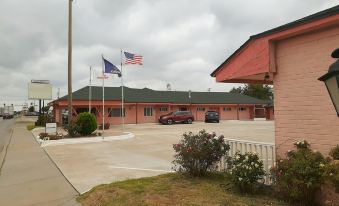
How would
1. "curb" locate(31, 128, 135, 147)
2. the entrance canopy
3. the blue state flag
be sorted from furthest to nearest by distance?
the blue state flag
"curb" locate(31, 128, 135, 147)
the entrance canopy

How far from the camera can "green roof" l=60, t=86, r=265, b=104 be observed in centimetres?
4141

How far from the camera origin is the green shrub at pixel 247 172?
22.4 ft

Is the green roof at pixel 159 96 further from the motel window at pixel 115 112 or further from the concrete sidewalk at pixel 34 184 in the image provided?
the concrete sidewalk at pixel 34 184

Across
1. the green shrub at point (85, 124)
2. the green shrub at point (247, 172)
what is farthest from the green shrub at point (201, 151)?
the green shrub at point (85, 124)

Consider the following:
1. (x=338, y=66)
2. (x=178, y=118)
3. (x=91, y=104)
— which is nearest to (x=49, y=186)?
(x=338, y=66)

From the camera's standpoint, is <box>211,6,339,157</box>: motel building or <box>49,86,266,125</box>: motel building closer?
<box>211,6,339,157</box>: motel building

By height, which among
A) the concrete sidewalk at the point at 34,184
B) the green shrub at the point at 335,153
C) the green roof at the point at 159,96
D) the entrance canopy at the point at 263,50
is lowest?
the concrete sidewalk at the point at 34,184

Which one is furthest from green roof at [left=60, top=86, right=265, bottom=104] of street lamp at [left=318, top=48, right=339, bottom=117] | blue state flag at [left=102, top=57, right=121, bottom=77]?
street lamp at [left=318, top=48, right=339, bottom=117]

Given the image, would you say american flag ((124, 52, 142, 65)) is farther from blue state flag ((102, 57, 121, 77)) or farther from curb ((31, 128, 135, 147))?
curb ((31, 128, 135, 147))

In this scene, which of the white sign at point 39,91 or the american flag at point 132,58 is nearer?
the american flag at point 132,58

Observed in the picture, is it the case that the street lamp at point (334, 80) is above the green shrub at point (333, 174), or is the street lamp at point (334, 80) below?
above

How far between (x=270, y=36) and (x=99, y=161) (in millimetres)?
8430

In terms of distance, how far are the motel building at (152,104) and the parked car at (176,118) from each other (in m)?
3.51

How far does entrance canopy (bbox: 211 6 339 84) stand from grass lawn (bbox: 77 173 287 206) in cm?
262
